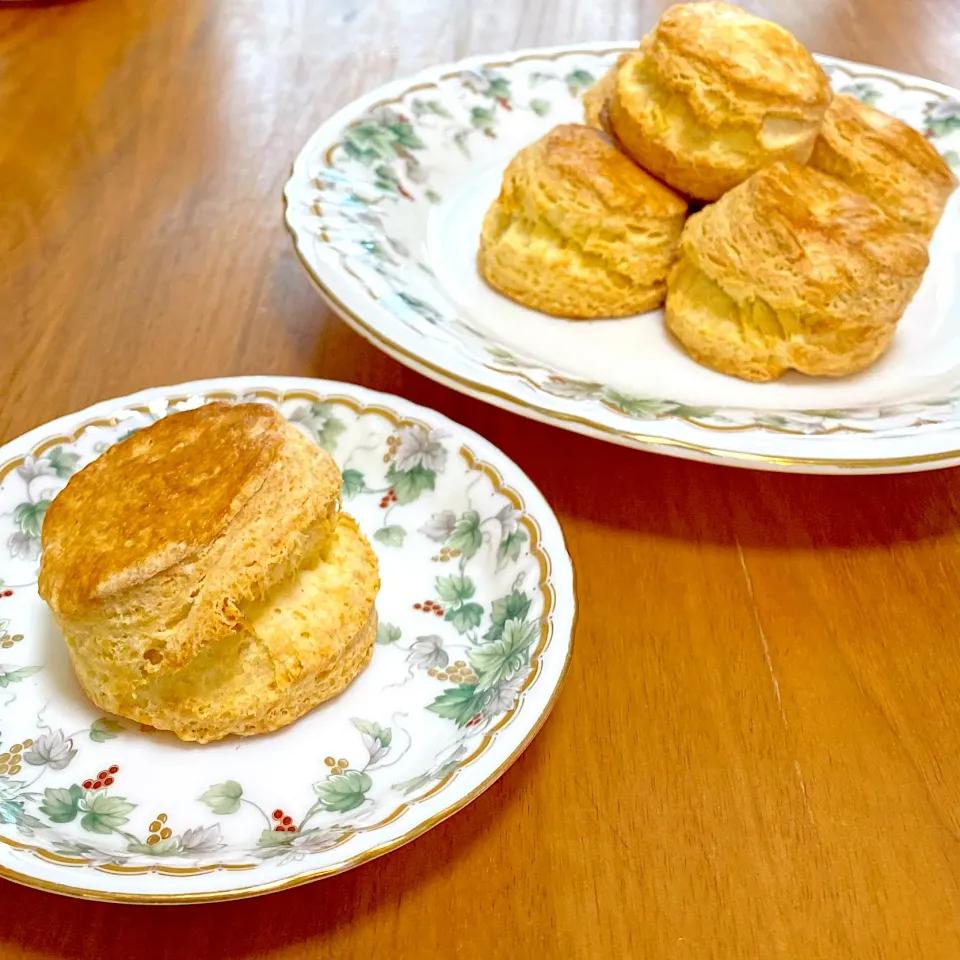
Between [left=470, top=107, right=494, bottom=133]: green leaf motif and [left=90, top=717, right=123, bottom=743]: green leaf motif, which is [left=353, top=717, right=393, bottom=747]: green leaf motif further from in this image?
[left=470, top=107, right=494, bottom=133]: green leaf motif

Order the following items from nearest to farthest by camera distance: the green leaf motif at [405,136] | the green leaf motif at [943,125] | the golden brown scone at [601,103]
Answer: the golden brown scone at [601,103]
the green leaf motif at [405,136]
the green leaf motif at [943,125]

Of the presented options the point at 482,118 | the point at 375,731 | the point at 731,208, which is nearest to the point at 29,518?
the point at 375,731

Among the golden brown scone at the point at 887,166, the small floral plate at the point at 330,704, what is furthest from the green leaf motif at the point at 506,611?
the golden brown scone at the point at 887,166

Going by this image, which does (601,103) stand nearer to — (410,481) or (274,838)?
(410,481)

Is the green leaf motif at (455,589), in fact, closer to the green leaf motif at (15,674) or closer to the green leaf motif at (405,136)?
the green leaf motif at (15,674)

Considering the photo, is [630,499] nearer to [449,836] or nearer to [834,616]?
[834,616]

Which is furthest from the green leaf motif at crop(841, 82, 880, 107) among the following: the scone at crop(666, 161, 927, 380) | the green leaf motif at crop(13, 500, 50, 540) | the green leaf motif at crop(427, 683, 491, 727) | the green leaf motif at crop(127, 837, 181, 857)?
the green leaf motif at crop(127, 837, 181, 857)
